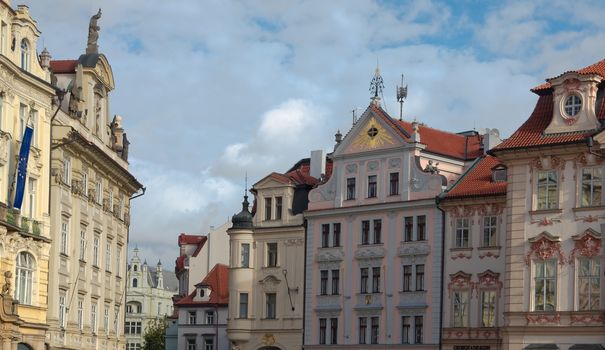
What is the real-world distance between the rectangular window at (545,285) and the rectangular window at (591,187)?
296 cm

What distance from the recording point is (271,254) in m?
80.7

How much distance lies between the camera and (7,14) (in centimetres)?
5081

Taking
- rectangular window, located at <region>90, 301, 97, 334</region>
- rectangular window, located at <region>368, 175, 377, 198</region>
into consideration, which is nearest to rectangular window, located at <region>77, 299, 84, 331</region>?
rectangular window, located at <region>90, 301, 97, 334</region>

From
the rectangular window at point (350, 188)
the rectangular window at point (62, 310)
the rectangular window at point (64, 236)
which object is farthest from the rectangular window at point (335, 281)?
the rectangular window at point (64, 236)

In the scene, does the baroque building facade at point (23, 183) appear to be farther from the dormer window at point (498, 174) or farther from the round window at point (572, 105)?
the dormer window at point (498, 174)

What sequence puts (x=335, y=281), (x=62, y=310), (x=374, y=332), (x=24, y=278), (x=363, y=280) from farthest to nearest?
(x=335, y=281) < (x=363, y=280) < (x=374, y=332) < (x=62, y=310) < (x=24, y=278)

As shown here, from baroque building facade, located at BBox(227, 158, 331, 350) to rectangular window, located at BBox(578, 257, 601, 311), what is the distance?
26.8 metres

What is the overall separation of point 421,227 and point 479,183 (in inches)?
174

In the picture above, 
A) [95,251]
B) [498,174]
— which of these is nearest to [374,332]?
[498,174]

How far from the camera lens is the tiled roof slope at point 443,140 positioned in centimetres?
7425

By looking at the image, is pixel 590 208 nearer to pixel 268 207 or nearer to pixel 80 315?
pixel 80 315

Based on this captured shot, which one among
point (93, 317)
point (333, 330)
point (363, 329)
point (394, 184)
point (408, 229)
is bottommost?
point (333, 330)

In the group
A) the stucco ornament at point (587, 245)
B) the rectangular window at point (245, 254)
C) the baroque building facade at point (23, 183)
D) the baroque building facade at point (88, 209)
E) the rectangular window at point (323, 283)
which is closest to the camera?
the baroque building facade at point (23, 183)

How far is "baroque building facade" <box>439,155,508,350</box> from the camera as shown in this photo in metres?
66.8
